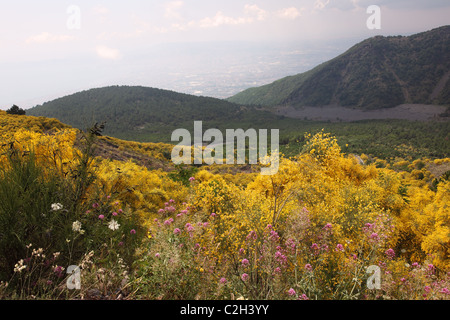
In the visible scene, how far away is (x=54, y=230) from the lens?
130 inches

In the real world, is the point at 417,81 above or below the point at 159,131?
above

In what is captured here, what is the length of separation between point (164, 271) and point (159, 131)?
110009 mm

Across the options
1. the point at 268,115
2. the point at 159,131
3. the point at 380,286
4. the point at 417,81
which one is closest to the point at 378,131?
the point at 268,115

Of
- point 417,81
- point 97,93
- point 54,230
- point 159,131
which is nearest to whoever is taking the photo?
point 54,230

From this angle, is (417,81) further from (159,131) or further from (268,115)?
(159,131)

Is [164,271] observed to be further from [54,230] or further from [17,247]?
[17,247]

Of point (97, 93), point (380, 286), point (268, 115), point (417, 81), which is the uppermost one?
point (417, 81)
